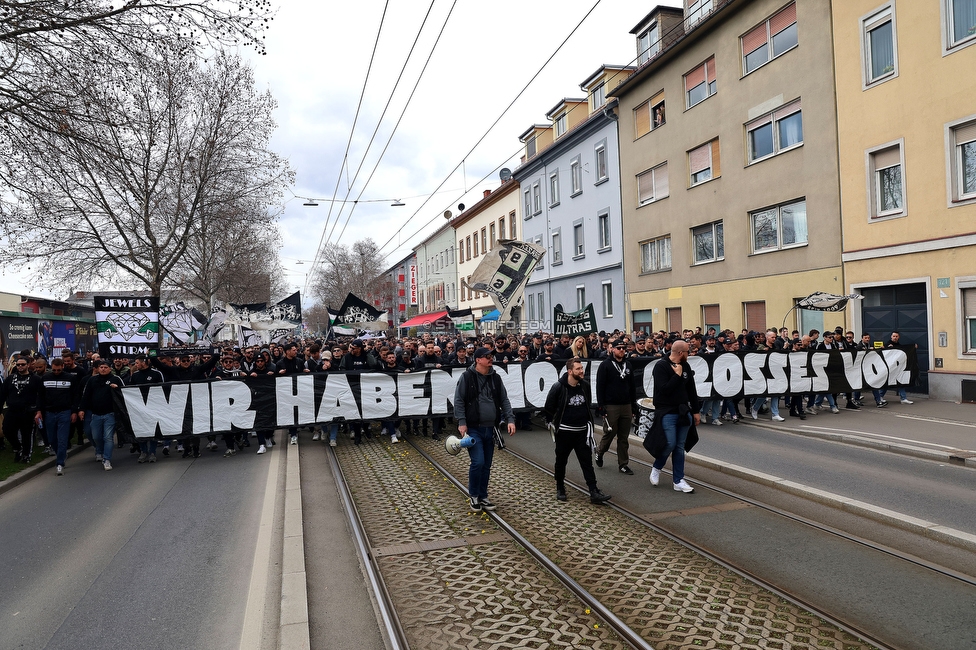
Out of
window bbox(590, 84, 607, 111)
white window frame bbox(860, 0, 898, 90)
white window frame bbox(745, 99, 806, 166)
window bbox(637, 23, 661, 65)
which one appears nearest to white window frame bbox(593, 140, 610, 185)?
window bbox(590, 84, 607, 111)

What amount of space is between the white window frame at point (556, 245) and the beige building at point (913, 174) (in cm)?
1816

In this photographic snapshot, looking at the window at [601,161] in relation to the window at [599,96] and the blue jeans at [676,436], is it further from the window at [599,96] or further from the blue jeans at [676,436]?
the blue jeans at [676,436]

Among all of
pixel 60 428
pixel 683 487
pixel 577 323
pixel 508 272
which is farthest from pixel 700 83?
pixel 60 428

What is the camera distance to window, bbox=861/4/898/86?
16.2 meters

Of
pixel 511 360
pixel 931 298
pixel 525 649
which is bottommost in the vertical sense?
pixel 525 649

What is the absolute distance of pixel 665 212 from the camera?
84.6 ft

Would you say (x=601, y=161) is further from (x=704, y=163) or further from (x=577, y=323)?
(x=577, y=323)

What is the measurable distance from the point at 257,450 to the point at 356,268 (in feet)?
198

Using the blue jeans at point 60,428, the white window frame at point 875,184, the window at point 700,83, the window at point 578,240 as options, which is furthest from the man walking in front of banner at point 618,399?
the window at point 578,240

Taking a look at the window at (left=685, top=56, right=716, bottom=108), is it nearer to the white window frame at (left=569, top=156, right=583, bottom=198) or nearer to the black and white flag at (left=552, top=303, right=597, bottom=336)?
the white window frame at (left=569, top=156, right=583, bottom=198)

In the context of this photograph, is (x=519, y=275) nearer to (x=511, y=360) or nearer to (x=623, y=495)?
(x=511, y=360)

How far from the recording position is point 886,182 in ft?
54.7

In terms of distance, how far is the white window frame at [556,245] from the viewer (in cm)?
3503

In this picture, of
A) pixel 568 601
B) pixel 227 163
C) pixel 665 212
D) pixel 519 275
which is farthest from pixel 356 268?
pixel 568 601
